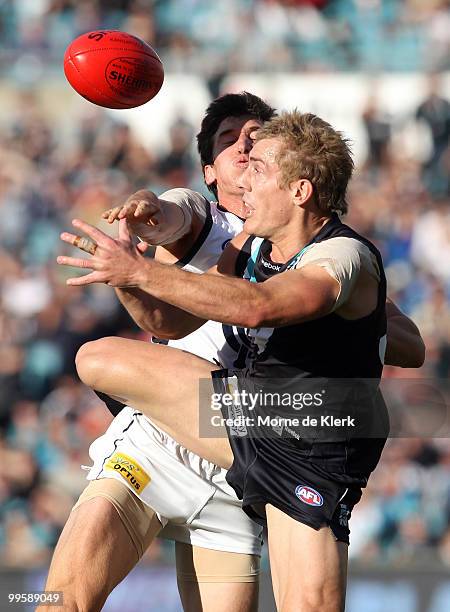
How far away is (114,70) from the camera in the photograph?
182 inches

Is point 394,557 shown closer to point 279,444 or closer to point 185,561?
point 185,561

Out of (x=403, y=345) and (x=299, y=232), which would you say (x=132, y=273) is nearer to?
(x=299, y=232)

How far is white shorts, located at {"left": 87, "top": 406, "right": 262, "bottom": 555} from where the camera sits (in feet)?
14.0

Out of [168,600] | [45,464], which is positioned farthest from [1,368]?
[168,600]

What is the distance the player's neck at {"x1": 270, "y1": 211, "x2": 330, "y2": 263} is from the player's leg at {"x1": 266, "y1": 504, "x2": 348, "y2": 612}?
97cm

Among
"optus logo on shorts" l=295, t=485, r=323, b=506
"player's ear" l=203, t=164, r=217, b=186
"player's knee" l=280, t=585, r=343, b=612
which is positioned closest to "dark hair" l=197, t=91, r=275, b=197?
"player's ear" l=203, t=164, r=217, b=186

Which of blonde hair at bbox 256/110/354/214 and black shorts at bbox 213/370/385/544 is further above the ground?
blonde hair at bbox 256/110/354/214

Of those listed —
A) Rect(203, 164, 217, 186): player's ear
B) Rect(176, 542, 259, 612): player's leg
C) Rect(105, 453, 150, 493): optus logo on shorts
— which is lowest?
Rect(176, 542, 259, 612): player's leg

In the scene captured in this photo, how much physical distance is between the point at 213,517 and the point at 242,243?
3.76ft

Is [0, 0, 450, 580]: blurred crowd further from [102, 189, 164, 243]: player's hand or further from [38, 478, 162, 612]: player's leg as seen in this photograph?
[102, 189, 164, 243]: player's hand

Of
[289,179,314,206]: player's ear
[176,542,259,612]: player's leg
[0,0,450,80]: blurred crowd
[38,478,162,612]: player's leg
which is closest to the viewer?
[289,179,314,206]: player's ear

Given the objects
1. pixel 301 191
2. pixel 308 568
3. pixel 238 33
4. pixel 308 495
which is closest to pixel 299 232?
pixel 301 191

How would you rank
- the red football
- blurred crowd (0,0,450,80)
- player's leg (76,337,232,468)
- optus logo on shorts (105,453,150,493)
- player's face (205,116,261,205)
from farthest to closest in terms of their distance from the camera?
1. blurred crowd (0,0,450,80)
2. player's face (205,116,261,205)
3. the red football
4. optus logo on shorts (105,453,150,493)
5. player's leg (76,337,232,468)

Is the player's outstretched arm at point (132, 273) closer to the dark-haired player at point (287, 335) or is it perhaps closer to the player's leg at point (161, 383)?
the dark-haired player at point (287, 335)
